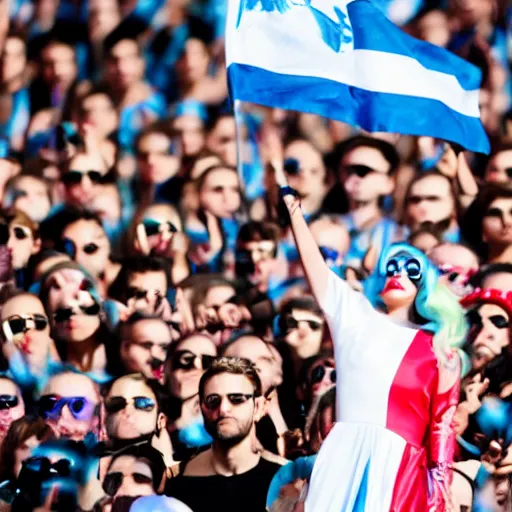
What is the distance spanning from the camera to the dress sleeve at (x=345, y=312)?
20.4 ft

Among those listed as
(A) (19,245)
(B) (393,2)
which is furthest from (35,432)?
(B) (393,2)

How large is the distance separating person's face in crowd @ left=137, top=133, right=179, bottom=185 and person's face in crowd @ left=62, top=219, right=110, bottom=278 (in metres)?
0.63

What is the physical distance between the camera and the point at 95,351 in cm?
776

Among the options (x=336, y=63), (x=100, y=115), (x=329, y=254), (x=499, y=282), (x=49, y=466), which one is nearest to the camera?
(x=49, y=466)

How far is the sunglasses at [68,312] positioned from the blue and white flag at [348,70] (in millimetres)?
1417

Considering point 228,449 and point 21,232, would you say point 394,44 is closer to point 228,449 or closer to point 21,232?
point 228,449

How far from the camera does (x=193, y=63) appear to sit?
9.26 m

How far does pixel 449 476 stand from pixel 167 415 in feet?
5.17

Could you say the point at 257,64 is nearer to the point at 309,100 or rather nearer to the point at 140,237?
the point at 309,100

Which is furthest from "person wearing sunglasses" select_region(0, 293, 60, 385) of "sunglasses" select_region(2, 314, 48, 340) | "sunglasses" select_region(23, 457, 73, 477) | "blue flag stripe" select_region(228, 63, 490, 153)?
"blue flag stripe" select_region(228, 63, 490, 153)

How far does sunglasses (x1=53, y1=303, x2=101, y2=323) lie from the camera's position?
7.83 m

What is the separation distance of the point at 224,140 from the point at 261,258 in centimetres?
97

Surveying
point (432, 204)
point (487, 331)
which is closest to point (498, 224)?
point (432, 204)

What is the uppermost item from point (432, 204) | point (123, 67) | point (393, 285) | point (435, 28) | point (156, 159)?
point (435, 28)
